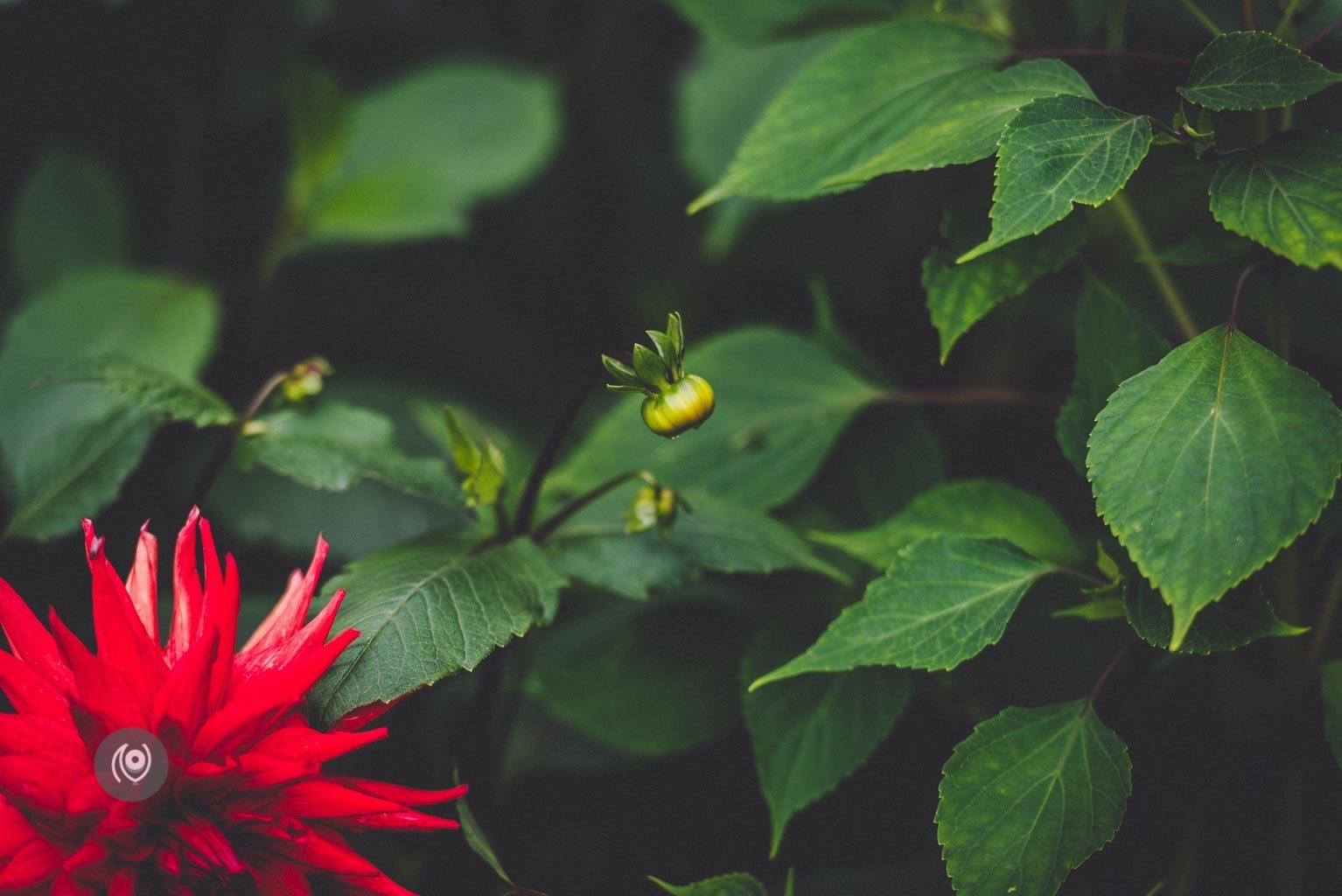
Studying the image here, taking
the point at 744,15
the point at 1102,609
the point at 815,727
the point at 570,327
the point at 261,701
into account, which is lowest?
the point at 570,327

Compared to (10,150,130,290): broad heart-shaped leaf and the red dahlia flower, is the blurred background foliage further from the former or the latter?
the red dahlia flower

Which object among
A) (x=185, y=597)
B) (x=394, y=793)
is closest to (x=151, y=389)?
(x=185, y=597)

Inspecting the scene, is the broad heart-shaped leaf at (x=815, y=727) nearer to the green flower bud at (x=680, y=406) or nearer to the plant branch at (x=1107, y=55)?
the green flower bud at (x=680, y=406)

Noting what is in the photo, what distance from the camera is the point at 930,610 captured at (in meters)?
0.54

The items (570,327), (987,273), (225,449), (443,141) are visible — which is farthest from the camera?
(570,327)

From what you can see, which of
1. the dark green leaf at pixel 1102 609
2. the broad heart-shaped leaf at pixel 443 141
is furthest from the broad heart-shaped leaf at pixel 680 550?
the broad heart-shaped leaf at pixel 443 141

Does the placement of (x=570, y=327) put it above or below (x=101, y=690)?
below

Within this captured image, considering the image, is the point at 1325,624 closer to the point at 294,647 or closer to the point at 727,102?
the point at 294,647

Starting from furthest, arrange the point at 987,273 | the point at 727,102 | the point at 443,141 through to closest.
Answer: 1. the point at 443,141
2. the point at 727,102
3. the point at 987,273

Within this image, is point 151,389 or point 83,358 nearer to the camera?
point 151,389

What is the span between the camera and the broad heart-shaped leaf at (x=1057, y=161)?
1.52 feet

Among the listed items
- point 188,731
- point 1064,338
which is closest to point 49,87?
point 188,731

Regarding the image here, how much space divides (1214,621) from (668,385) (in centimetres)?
29

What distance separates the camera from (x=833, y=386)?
0.81 meters
